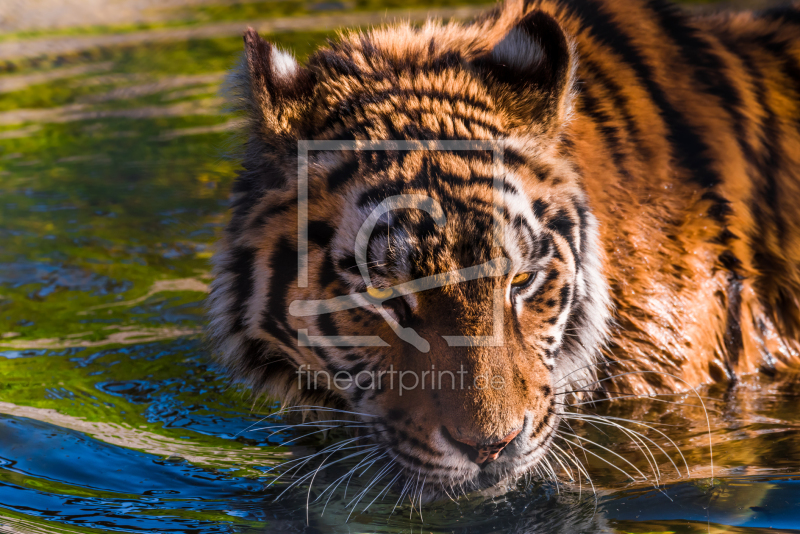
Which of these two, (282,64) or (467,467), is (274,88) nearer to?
(282,64)

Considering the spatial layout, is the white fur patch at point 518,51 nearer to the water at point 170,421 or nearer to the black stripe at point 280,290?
the black stripe at point 280,290

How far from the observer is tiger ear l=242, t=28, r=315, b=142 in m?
2.43

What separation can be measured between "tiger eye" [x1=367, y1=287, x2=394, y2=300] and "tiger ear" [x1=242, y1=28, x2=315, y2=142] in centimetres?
56

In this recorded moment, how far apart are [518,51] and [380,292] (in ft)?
2.84

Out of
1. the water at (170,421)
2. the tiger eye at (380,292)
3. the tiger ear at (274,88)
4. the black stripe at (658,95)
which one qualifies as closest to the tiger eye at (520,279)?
the tiger eye at (380,292)

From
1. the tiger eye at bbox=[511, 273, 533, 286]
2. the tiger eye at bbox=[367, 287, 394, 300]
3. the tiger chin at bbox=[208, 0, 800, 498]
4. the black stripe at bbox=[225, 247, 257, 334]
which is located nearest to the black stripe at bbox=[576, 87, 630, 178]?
the tiger chin at bbox=[208, 0, 800, 498]

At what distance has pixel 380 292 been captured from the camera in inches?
90.7

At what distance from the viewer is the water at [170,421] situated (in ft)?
7.95

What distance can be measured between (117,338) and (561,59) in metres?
2.32

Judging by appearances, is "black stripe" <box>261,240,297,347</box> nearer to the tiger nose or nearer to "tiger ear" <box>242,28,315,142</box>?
"tiger ear" <box>242,28,315,142</box>

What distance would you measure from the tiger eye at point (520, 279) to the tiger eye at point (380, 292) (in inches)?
13.8

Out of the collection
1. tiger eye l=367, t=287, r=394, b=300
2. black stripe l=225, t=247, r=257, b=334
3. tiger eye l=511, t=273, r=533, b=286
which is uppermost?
black stripe l=225, t=247, r=257, b=334

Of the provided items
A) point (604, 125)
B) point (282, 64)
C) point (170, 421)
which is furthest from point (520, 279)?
point (170, 421)

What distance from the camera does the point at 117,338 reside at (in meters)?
3.76
